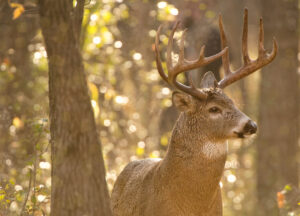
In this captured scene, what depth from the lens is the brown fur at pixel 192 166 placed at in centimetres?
640

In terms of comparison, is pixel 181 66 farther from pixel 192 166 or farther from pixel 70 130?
pixel 70 130

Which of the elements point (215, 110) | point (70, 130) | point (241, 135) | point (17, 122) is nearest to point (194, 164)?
point (241, 135)

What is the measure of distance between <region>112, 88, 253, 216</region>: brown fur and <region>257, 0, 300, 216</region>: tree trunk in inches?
231

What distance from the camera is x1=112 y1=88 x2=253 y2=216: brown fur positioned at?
640 cm

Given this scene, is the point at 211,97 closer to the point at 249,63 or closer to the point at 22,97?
the point at 249,63

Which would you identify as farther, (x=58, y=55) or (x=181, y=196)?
(x=181, y=196)

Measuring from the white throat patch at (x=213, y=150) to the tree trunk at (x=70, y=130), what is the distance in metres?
1.28

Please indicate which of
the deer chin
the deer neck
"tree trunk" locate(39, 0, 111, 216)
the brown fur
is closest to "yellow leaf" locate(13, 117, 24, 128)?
the brown fur

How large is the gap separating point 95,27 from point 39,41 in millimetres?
1036

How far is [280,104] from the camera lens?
12.7m

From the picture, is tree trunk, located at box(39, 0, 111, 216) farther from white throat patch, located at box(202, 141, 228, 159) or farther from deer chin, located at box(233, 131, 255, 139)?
deer chin, located at box(233, 131, 255, 139)

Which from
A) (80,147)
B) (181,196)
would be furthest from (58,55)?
(181,196)

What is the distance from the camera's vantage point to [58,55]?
18.8ft

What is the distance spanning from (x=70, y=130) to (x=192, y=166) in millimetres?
1443
